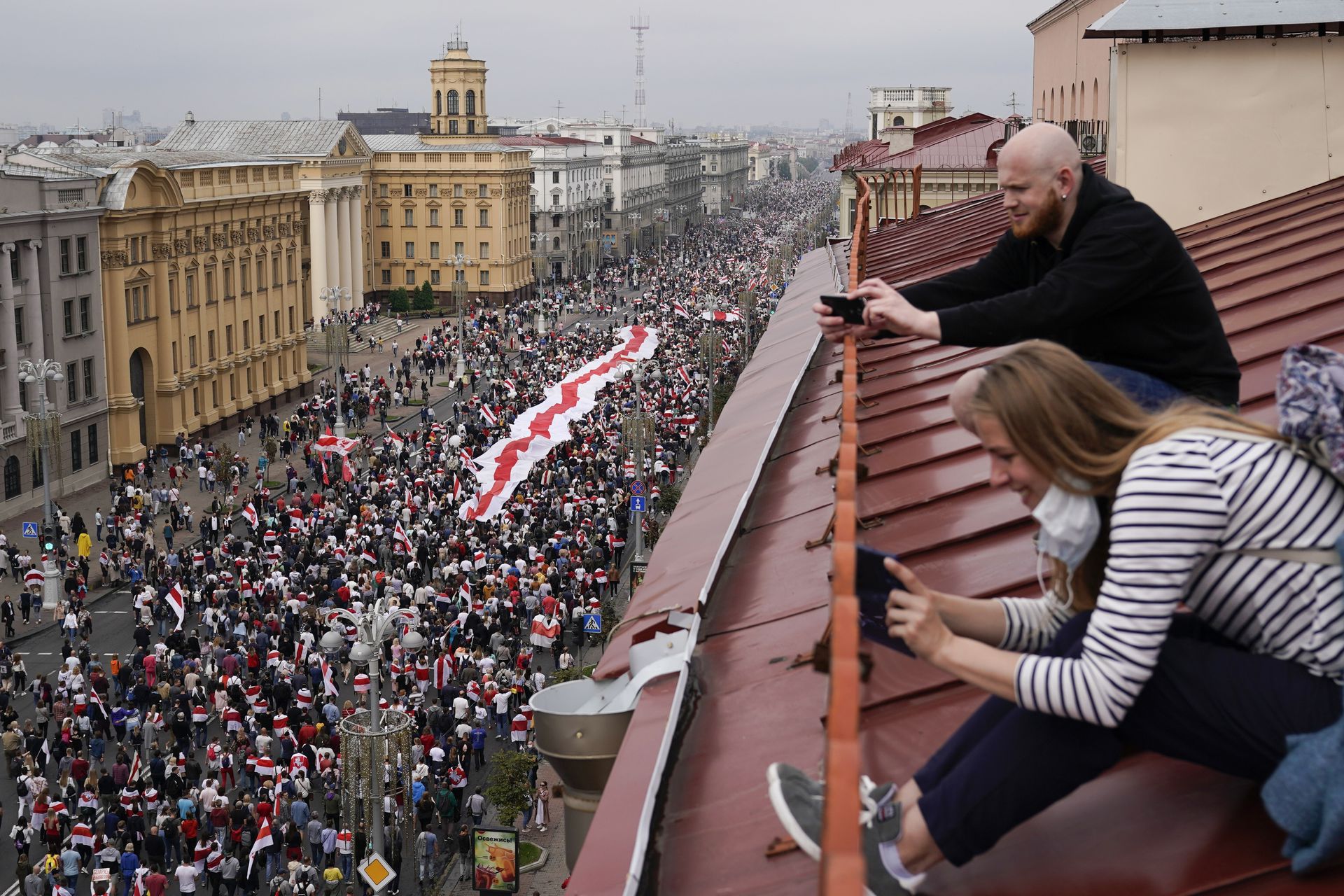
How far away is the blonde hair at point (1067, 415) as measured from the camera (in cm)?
346

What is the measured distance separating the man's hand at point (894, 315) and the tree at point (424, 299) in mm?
85958

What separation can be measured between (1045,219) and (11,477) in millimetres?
40321

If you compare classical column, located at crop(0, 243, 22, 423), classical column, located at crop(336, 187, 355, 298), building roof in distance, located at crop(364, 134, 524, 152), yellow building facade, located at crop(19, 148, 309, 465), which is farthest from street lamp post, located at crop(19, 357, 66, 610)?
building roof in distance, located at crop(364, 134, 524, 152)

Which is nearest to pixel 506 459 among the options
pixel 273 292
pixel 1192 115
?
pixel 1192 115

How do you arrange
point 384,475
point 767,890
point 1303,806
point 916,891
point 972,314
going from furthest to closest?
point 384,475, point 972,314, point 767,890, point 916,891, point 1303,806

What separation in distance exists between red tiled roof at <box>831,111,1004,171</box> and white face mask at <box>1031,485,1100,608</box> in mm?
33646

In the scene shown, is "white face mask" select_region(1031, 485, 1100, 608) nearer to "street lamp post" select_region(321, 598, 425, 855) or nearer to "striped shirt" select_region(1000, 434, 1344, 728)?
"striped shirt" select_region(1000, 434, 1344, 728)

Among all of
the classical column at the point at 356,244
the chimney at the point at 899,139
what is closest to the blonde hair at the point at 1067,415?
the chimney at the point at 899,139

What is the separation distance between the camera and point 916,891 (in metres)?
3.71

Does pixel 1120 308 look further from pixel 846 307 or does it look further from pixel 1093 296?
pixel 846 307

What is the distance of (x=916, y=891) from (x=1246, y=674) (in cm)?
95

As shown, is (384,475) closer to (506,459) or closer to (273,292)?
(506,459)

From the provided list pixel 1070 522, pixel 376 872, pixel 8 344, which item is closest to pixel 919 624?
pixel 1070 522

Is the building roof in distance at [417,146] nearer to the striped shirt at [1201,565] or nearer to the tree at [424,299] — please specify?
the tree at [424,299]
